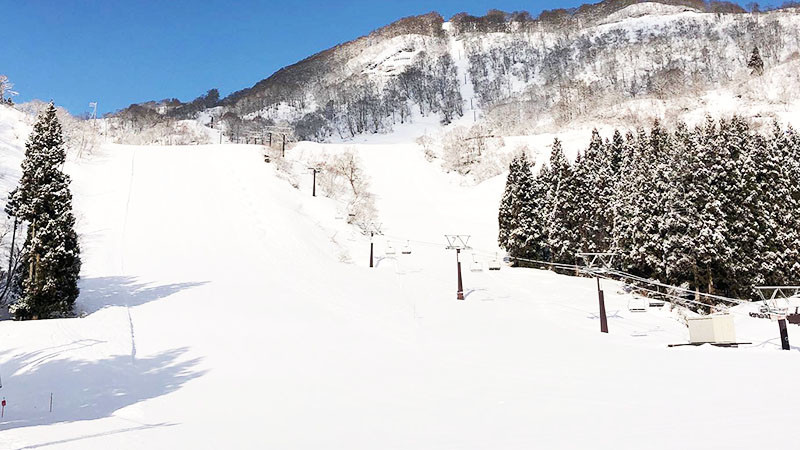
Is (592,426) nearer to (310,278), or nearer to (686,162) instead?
(310,278)

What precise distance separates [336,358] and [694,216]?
92.1ft

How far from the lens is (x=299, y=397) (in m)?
11.8

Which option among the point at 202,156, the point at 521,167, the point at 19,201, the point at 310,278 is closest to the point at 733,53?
the point at 521,167

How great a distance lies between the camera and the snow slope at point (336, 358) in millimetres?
8141

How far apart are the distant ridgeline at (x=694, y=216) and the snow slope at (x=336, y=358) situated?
4.03 meters

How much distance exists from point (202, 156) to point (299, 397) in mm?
58969

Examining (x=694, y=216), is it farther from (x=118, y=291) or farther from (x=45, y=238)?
(x=45, y=238)

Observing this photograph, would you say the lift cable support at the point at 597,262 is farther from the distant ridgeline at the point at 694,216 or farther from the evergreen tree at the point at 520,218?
the evergreen tree at the point at 520,218

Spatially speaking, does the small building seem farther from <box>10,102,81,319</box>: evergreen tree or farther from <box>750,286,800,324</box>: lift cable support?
<box>10,102,81,319</box>: evergreen tree

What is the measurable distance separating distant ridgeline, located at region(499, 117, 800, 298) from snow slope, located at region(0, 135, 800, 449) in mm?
4035

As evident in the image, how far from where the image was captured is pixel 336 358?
637 inches

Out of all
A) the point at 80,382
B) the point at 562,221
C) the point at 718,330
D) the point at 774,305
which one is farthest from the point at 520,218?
the point at 80,382

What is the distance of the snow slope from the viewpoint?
814 centimetres

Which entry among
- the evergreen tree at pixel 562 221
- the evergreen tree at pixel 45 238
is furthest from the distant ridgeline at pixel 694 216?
the evergreen tree at pixel 45 238
